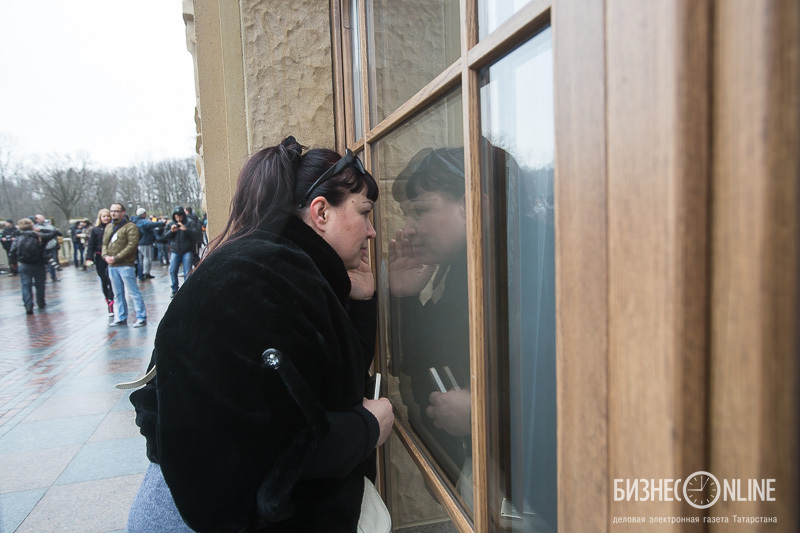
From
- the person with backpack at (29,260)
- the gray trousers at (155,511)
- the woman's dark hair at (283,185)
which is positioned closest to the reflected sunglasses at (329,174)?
the woman's dark hair at (283,185)

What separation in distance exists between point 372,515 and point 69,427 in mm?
3945

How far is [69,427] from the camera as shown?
4.38 m

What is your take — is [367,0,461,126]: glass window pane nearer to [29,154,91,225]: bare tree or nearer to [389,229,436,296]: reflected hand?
[389,229,436,296]: reflected hand

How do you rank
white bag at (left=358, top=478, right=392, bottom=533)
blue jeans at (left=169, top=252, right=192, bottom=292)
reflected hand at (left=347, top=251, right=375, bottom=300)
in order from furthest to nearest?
blue jeans at (left=169, top=252, right=192, bottom=292)
reflected hand at (left=347, top=251, right=375, bottom=300)
white bag at (left=358, top=478, right=392, bottom=533)

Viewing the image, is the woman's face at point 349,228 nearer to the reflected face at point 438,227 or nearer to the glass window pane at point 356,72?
the reflected face at point 438,227

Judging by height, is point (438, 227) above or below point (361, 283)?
above

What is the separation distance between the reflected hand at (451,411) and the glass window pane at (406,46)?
84cm

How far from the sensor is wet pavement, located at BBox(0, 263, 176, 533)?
3.12m

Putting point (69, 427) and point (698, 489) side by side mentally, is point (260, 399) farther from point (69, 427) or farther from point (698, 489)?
point (69, 427)

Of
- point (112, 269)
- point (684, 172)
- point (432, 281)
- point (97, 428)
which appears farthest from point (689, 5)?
point (112, 269)

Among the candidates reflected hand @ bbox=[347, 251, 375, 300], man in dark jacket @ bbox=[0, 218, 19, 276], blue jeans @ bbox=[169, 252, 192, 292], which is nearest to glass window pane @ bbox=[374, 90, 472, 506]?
reflected hand @ bbox=[347, 251, 375, 300]

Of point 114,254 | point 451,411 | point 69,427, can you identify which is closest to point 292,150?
point 451,411

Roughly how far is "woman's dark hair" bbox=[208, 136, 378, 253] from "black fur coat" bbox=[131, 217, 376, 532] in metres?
0.27

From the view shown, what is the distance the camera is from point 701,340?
529 millimetres
